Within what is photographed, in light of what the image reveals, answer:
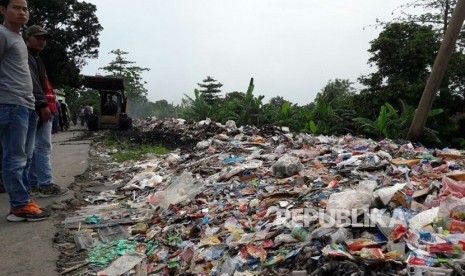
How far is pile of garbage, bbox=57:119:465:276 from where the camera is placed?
1.72 meters

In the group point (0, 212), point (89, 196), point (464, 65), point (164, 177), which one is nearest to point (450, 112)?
point (464, 65)

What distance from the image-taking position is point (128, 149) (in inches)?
313

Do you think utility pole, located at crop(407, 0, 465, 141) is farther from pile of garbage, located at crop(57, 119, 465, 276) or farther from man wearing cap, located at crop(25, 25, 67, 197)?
man wearing cap, located at crop(25, 25, 67, 197)

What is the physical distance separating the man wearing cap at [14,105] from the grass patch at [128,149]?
367cm

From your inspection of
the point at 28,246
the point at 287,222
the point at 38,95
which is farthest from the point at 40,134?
the point at 287,222

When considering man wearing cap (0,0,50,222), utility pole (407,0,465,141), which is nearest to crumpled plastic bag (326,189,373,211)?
man wearing cap (0,0,50,222)

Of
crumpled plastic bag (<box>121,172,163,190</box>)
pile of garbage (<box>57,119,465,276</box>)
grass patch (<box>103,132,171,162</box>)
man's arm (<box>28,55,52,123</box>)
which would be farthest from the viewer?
grass patch (<box>103,132,171,162</box>)

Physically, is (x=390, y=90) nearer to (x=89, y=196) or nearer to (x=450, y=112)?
(x=450, y=112)

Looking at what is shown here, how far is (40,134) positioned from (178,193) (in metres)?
1.41

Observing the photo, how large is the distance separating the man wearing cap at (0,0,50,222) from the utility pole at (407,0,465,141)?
6930 millimetres

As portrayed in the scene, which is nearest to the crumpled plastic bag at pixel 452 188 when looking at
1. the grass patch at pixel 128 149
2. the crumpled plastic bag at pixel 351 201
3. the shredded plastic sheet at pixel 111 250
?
the crumpled plastic bag at pixel 351 201

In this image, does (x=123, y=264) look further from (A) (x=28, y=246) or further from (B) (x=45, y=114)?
(B) (x=45, y=114)

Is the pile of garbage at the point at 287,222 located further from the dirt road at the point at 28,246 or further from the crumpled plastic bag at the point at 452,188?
the dirt road at the point at 28,246

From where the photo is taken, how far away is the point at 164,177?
4.49 meters
